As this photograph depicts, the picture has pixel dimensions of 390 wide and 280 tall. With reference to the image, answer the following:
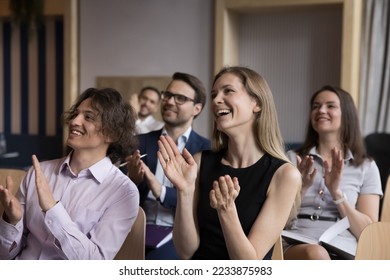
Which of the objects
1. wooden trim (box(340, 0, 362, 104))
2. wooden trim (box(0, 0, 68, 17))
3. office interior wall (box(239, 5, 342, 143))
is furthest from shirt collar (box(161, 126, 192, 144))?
wooden trim (box(0, 0, 68, 17))

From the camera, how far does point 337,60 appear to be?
12.9ft

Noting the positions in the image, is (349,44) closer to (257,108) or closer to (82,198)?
(257,108)

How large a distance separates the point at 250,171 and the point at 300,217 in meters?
0.64

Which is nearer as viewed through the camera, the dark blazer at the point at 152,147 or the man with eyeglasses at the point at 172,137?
the man with eyeglasses at the point at 172,137

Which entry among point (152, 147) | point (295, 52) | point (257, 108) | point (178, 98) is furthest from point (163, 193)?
point (295, 52)

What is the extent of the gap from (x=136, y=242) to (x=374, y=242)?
61 centimetres

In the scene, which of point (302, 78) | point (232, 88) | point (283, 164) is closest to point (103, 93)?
point (232, 88)

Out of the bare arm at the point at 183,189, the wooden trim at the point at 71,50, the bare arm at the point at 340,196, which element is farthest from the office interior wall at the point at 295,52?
the bare arm at the point at 183,189

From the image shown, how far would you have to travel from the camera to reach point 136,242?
142cm

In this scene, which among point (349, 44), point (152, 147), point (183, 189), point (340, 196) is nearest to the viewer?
point (183, 189)

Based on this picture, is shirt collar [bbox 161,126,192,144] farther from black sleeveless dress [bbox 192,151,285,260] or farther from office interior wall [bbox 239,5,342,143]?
office interior wall [bbox 239,5,342,143]

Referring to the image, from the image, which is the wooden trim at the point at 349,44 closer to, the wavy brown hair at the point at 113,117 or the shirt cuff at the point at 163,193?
the shirt cuff at the point at 163,193

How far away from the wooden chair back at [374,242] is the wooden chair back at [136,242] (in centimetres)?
55

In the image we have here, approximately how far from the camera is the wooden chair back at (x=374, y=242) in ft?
4.15
